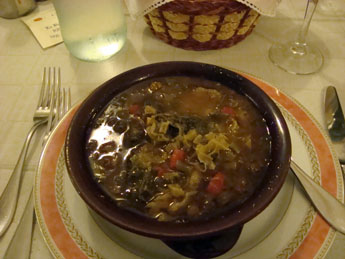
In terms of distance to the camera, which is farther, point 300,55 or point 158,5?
point 300,55

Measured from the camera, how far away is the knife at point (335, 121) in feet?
4.74

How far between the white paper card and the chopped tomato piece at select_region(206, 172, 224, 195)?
1.57 metres

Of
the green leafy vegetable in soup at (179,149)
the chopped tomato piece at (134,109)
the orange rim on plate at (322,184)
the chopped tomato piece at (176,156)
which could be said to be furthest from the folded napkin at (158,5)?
the chopped tomato piece at (176,156)

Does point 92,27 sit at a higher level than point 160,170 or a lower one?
higher

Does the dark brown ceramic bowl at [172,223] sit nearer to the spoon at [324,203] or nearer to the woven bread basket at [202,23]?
the spoon at [324,203]

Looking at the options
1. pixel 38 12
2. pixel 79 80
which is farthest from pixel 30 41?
pixel 79 80

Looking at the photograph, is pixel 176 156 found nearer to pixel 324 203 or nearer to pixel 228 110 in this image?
pixel 228 110

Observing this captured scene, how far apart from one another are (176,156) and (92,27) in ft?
3.30

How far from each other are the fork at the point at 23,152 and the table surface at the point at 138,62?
46mm

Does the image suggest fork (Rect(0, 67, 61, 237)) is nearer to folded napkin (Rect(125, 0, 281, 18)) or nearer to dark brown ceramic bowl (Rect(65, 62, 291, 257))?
dark brown ceramic bowl (Rect(65, 62, 291, 257))

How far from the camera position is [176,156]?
47.3 inches

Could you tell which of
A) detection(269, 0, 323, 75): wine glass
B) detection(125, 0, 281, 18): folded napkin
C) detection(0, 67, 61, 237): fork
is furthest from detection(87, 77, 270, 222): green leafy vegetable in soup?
detection(269, 0, 323, 75): wine glass

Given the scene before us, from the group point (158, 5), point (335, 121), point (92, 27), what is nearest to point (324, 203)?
point (335, 121)

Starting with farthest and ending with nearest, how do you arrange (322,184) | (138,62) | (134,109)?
(138,62), (134,109), (322,184)
